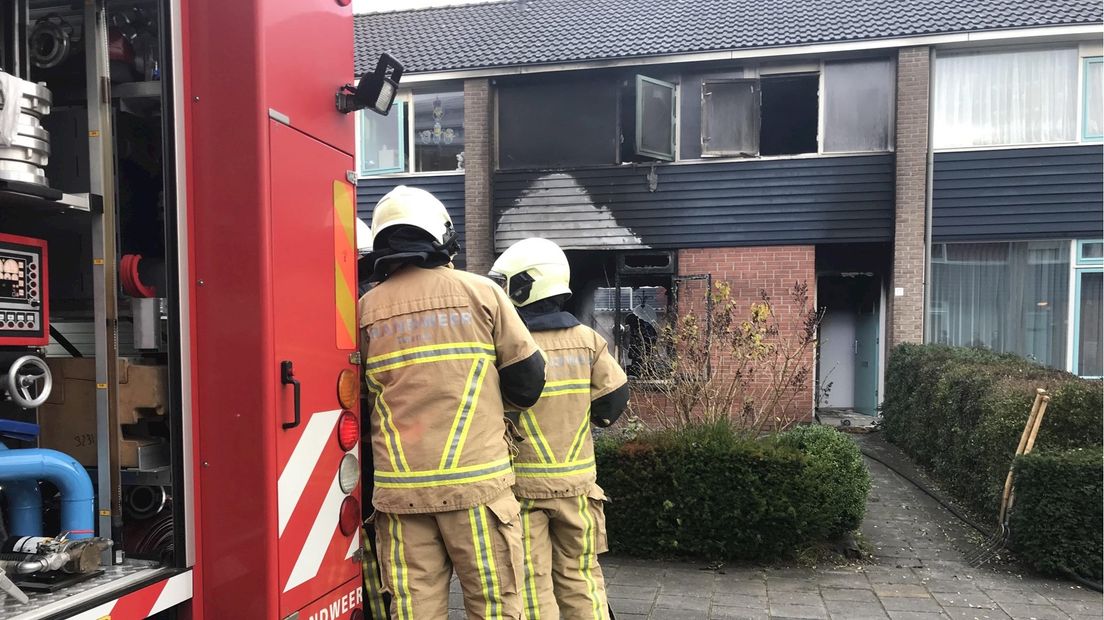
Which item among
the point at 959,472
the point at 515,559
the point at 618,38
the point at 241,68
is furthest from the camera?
the point at 618,38

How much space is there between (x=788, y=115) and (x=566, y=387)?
10.0m

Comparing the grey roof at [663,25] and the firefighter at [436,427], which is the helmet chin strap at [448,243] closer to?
the firefighter at [436,427]

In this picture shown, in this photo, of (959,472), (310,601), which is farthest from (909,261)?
(310,601)

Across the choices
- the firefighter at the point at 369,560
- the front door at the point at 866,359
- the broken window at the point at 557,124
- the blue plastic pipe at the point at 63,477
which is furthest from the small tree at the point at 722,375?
the front door at the point at 866,359

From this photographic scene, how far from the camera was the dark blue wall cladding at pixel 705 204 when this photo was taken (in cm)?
1157

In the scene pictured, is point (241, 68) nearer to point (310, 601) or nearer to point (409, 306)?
point (409, 306)

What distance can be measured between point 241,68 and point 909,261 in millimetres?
11140

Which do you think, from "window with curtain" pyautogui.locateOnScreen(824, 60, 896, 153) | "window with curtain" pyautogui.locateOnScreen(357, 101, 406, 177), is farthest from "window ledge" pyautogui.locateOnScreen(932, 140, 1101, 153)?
"window with curtain" pyautogui.locateOnScreen(357, 101, 406, 177)

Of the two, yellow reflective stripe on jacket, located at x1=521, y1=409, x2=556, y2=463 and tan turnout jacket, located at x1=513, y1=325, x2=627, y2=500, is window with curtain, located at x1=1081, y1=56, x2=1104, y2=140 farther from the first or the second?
yellow reflective stripe on jacket, located at x1=521, y1=409, x2=556, y2=463

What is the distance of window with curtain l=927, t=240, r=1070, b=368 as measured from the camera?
1145cm

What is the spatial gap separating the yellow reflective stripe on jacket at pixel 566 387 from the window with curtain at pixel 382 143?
10.6 metres

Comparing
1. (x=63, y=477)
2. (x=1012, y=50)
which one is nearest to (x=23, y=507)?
(x=63, y=477)

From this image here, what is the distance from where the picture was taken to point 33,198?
1.87 m

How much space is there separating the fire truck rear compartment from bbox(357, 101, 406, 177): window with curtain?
11.2 m
